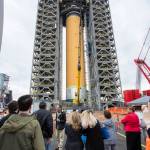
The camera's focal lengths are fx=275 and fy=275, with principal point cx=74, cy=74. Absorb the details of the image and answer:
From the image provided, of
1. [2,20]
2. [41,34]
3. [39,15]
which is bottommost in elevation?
[2,20]

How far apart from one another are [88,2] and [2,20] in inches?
3223

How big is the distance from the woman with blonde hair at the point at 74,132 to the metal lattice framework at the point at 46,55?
2420 inches

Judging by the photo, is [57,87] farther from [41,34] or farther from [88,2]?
[88,2]

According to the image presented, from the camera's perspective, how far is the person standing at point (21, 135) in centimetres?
334

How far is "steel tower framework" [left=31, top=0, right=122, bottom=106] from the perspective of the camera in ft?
232

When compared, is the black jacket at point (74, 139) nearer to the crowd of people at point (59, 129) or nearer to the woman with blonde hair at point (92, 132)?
the crowd of people at point (59, 129)

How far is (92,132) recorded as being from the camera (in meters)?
6.39

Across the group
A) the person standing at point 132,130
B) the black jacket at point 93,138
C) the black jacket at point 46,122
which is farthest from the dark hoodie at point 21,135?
the person standing at point 132,130

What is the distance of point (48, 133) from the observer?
291 inches

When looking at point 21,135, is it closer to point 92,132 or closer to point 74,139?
point 74,139

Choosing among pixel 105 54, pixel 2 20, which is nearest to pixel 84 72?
pixel 105 54

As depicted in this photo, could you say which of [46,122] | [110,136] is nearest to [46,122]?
[46,122]

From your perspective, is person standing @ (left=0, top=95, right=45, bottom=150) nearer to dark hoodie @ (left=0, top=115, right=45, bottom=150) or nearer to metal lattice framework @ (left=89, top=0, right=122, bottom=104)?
dark hoodie @ (left=0, top=115, right=45, bottom=150)

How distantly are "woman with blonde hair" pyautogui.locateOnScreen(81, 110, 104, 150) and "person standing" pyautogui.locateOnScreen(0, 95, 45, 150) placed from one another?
117 inches
